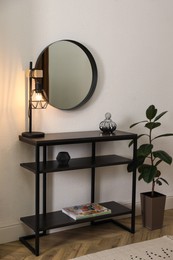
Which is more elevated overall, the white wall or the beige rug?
the white wall

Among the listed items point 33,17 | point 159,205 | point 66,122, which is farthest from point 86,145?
point 33,17

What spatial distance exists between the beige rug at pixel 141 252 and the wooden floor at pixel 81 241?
0.09 meters

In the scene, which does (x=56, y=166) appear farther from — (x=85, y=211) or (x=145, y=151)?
(x=145, y=151)

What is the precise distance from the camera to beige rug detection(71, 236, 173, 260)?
2.99 m

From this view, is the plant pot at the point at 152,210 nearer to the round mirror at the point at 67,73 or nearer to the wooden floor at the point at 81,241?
the wooden floor at the point at 81,241

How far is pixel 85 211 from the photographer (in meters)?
3.32

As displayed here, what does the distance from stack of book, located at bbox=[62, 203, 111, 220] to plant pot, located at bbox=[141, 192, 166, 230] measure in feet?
1.35

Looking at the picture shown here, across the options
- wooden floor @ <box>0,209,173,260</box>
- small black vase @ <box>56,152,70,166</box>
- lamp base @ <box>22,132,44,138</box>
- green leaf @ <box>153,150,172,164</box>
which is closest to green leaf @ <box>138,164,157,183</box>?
green leaf @ <box>153,150,172,164</box>

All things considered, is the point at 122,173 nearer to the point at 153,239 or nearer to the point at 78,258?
the point at 153,239

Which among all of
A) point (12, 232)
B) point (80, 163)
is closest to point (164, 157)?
point (80, 163)

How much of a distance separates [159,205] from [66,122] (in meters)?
1.08

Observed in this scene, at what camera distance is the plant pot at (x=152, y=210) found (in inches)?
141

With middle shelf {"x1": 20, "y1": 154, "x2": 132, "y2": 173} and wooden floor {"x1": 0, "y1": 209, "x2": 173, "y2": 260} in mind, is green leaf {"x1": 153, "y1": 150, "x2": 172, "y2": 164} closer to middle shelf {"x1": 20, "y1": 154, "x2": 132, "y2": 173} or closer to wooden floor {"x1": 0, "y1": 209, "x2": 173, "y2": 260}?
middle shelf {"x1": 20, "y1": 154, "x2": 132, "y2": 173}

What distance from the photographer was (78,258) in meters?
2.98
